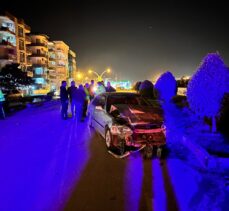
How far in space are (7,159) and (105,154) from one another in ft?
8.68

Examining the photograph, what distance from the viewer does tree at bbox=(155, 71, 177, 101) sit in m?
25.1

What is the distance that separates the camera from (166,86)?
25094 millimetres

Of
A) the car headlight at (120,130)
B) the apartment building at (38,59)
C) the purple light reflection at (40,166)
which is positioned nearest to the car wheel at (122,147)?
the car headlight at (120,130)

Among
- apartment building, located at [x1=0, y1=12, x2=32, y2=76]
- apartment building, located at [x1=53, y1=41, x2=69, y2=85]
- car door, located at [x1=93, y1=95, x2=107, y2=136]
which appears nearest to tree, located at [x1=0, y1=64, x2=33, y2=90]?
apartment building, located at [x1=0, y1=12, x2=32, y2=76]

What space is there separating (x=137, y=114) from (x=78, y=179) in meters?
2.95

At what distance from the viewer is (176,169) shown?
20.6 ft

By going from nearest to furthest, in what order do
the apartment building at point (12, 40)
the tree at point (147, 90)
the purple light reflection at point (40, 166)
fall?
the purple light reflection at point (40, 166)
the tree at point (147, 90)
the apartment building at point (12, 40)

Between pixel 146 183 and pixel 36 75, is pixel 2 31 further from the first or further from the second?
pixel 146 183

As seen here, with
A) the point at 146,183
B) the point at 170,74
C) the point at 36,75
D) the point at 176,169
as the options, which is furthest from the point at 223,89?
the point at 36,75

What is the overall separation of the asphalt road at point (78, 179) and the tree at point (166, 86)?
1717 centimetres

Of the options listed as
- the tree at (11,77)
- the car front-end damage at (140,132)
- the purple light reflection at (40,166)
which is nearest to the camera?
the purple light reflection at (40,166)

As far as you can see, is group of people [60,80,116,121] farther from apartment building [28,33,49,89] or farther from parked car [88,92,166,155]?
apartment building [28,33,49,89]

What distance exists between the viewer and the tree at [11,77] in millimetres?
39094

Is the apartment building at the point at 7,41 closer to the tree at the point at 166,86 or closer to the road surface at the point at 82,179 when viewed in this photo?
the tree at the point at 166,86
